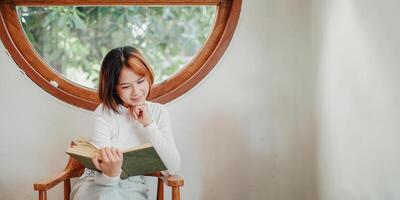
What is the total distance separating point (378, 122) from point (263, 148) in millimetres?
809

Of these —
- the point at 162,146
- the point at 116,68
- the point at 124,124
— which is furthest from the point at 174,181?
the point at 116,68

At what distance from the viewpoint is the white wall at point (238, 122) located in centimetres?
231

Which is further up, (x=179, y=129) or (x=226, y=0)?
(x=226, y=0)

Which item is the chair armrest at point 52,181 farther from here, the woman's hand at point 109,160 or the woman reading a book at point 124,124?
the woman's hand at point 109,160

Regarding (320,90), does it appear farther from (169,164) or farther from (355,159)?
(169,164)

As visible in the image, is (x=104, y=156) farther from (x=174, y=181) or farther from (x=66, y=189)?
(x=66, y=189)

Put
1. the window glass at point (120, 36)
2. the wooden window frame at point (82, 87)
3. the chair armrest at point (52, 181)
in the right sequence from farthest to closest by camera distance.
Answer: the window glass at point (120, 36), the wooden window frame at point (82, 87), the chair armrest at point (52, 181)

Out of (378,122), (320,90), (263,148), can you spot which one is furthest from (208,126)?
(378,122)

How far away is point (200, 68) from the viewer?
7.64ft

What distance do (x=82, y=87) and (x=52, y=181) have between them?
64cm

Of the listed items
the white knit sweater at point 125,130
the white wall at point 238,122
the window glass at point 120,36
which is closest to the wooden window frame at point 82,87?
the white wall at point 238,122

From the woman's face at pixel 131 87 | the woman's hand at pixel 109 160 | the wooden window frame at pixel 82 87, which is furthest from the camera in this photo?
the wooden window frame at pixel 82 87

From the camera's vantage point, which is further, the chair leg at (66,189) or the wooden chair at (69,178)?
the chair leg at (66,189)

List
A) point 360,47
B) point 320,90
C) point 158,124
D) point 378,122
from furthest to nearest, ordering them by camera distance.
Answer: point 320,90 → point 158,124 → point 360,47 → point 378,122
